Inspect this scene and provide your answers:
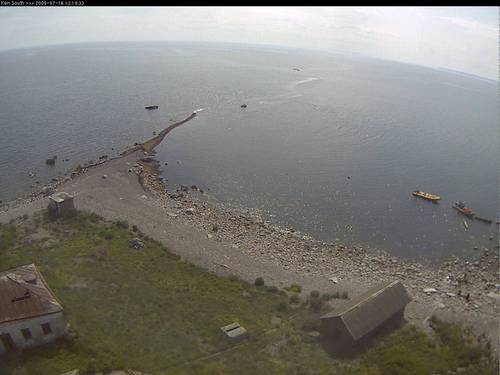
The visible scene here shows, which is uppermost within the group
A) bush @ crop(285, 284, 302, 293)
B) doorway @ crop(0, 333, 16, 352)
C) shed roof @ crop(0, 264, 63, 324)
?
shed roof @ crop(0, 264, 63, 324)

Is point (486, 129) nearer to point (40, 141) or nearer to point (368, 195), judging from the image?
point (368, 195)

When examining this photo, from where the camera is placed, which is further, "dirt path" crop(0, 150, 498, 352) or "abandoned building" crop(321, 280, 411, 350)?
"dirt path" crop(0, 150, 498, 352)

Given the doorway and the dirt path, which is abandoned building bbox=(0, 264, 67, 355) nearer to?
the doorway

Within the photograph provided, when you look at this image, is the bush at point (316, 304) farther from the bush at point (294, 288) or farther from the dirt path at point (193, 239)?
the bush at point (294, 288)

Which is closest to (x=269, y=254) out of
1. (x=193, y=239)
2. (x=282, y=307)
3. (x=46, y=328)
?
(x=193, y=239)

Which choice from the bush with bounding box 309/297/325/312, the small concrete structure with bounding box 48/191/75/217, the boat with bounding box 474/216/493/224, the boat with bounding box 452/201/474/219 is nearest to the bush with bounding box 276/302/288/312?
the bush with bounding box 309/297/325/312

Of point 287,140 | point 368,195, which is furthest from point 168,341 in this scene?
Result: point 287,140
